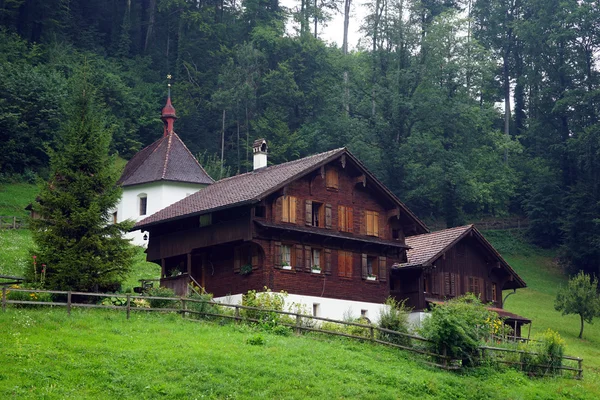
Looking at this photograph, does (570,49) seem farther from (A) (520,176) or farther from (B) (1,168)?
(B) (1,168)

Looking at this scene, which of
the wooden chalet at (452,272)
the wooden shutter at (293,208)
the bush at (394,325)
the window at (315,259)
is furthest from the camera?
the wooden chalet at (452,272)

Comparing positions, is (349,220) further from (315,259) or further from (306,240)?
(306,240)

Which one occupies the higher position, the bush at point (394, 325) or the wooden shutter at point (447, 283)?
the wooden shutter at point (447, 283)

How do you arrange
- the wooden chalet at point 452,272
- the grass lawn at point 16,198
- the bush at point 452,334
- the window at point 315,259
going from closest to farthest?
the bush at point 452,334 < the window at point 315,259 < the wooden chalet at point 452,272 < the grass lawn at point 16,198

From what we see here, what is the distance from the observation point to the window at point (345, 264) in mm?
46219

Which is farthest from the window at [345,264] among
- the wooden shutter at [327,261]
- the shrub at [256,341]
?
the shrub at [256,341]

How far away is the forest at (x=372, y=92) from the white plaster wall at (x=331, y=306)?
3401 cm

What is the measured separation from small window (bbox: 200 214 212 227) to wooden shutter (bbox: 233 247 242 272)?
179cm

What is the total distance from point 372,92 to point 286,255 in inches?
1795

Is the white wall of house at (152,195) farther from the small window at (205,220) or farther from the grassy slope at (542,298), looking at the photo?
the grassy slope at (542,298)

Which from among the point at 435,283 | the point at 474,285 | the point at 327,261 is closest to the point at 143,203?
the point at 327,261

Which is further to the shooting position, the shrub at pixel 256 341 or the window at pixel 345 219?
the window at pixel 345 219

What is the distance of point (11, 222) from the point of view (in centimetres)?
6519

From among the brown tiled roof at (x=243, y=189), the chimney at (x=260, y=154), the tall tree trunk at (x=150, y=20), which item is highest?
the tall tree trunk at (x=150, y=20)
